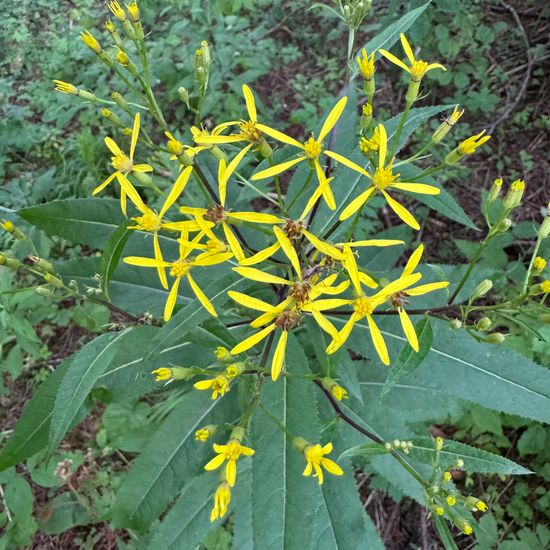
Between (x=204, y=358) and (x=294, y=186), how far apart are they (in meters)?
0.78

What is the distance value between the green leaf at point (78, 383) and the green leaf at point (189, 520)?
39.6 inches

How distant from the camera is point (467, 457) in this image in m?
1.77

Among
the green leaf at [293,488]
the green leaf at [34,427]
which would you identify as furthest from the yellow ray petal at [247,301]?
the green leaf at [34,427]

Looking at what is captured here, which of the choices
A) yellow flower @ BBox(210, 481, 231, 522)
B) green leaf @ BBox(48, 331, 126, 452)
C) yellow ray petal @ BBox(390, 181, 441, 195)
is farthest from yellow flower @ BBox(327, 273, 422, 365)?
green leaf @ BBox(48, 331, 126, 452)

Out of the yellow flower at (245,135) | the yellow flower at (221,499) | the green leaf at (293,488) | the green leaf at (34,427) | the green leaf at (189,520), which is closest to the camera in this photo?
the yellow flower at (221,499)

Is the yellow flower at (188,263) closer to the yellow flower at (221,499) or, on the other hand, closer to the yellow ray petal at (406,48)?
the yellow flower at (221,499)

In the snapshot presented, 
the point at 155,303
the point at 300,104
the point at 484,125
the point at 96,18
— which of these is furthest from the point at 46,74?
the point at 484,125

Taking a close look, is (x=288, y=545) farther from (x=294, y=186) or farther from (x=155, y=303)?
(x=294, y=186)

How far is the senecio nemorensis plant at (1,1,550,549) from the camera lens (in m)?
1.54

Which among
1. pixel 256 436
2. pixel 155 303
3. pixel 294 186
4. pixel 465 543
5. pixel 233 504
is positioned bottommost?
pixel 465 543

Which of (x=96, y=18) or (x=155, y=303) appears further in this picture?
(x=96, y=18)

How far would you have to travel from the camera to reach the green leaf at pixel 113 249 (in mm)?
1721

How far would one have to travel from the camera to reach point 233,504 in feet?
8.07

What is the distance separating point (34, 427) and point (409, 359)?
53.1 inches
